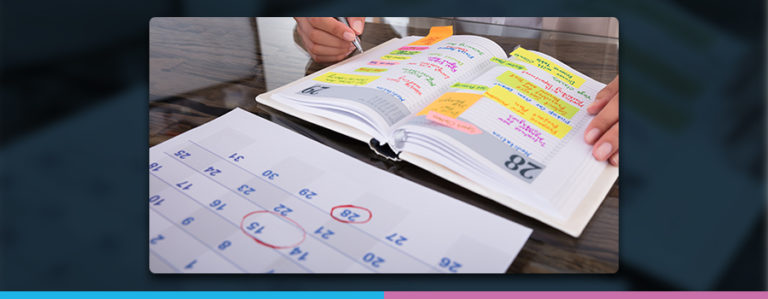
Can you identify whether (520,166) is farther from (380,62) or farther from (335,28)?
(335,28)

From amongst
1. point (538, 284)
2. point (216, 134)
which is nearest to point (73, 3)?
point (216, 134)

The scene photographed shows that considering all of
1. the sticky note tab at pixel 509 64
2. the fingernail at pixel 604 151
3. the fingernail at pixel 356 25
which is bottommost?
the fingernail at pixel 604 151

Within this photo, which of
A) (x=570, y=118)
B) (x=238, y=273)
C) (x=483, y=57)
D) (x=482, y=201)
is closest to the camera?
(x=238, y=273)

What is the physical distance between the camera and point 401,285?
474 millimetres

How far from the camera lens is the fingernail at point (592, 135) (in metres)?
0.65

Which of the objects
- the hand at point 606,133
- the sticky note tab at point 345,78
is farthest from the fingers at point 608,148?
the sticky note tab at point 345,78

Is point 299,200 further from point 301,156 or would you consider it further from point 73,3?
point 73,3

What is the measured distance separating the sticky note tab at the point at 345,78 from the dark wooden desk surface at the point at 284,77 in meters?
0.10

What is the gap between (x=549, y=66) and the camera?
34.1 inches

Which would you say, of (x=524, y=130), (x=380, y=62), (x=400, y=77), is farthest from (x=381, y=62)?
(x=524, y=130)

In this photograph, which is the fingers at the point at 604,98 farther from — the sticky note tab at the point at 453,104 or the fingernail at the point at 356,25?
the fingernail at the point at 356,25

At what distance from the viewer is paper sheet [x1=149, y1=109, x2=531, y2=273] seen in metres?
0.48

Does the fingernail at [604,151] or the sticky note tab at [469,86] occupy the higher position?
the sticky note tab at [469,86]

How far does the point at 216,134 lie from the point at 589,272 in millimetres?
553
